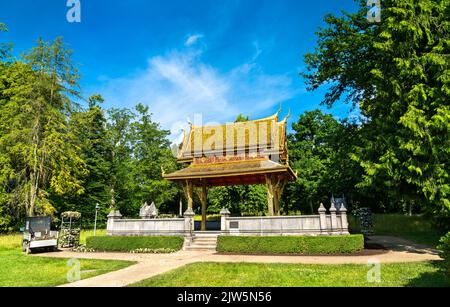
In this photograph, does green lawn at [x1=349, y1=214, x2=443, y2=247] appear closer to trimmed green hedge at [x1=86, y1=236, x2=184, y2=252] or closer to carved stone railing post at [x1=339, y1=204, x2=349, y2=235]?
carved stone railing post at [x1=339, y1=204, x2=349, y2=235]

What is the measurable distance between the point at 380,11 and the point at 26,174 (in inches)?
1273

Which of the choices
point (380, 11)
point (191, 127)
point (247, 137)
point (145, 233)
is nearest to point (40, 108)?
point (191, 127)

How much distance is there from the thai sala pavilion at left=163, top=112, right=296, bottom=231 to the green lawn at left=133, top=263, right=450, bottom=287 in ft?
29.4

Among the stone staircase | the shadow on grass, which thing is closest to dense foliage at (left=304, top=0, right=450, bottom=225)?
the shadow on grass

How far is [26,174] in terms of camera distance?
2770 centimetres

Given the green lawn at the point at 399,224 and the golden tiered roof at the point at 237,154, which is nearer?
the golden tiered roof at the point at 237,154

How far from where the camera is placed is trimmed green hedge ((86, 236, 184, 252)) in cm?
1697

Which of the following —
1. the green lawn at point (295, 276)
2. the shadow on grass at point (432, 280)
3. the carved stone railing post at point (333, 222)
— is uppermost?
the carved stone railing post at point (333, 222)

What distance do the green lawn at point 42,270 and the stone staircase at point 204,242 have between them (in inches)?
217

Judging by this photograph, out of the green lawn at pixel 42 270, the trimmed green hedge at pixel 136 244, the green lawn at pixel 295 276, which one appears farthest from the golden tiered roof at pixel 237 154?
the green lawn at pixel 42 270

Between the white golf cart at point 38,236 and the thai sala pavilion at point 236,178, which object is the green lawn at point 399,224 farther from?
the white golf cart at point 38,236

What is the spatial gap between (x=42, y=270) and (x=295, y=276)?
9634mm

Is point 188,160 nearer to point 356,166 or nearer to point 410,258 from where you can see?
point 356,166

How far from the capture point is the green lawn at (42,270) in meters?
8.80
